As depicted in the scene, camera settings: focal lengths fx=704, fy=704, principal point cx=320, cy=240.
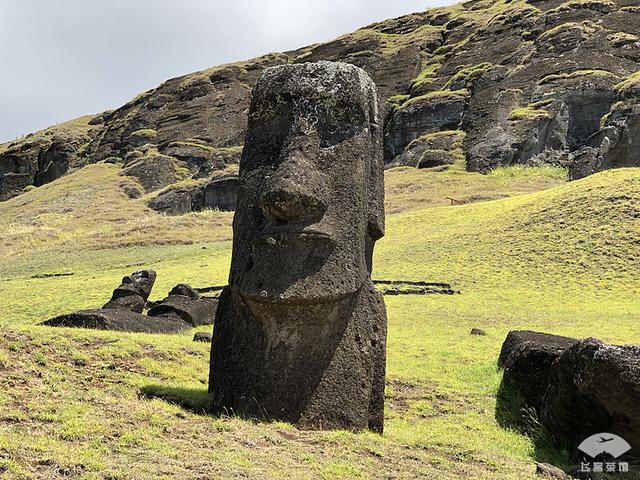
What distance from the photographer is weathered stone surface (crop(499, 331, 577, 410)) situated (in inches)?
346

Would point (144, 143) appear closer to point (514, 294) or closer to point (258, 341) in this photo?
point (514, 294)

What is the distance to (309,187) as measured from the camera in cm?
705

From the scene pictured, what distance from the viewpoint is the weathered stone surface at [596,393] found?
623 cm

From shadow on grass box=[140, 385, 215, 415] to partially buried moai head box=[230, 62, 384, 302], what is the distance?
1.26 metres

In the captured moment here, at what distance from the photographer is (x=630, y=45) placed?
6462 cm

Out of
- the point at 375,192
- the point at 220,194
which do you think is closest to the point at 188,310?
the point at 375,192

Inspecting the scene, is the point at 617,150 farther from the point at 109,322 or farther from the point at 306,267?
the point at 306,267

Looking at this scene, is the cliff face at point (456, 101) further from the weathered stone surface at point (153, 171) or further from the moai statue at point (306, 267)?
the moai statue at point (306, 267)

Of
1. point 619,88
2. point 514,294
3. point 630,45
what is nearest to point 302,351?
point 514,294

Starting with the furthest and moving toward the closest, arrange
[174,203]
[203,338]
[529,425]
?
1. [174,203]
2. [203,338]
3. [529,425]

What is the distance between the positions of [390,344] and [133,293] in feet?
27.4

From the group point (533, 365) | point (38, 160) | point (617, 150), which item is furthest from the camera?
point (38, 160)

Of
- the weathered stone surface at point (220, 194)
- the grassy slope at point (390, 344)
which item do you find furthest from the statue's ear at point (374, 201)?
the weathered stone surface at point (220, 194)

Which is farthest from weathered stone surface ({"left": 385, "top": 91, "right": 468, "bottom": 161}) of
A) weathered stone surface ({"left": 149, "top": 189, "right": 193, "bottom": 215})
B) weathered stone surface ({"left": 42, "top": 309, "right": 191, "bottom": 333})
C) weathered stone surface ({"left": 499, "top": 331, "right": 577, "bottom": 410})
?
weathered stone surface ({"left": 499, "top": 331, "right": 577, "bottom": 410})
